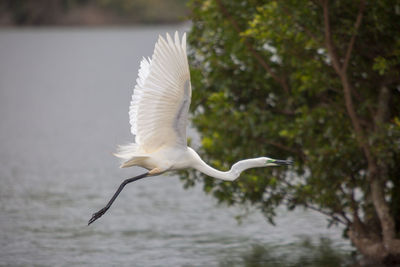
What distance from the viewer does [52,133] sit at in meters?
29.2

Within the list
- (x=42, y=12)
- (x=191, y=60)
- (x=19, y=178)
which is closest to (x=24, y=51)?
(x=42, y=12)

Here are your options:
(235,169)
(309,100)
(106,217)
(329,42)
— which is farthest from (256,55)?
(106,217)

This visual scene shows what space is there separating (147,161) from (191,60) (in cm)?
355

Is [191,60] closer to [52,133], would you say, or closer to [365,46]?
[365,46]

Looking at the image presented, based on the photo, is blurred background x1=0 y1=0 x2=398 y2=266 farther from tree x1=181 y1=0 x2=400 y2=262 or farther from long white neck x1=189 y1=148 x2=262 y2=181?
long white neck x1=189 y1=148 x2=262 y2=181

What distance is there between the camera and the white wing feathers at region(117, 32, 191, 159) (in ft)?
23.6

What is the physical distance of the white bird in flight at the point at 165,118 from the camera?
723 cm

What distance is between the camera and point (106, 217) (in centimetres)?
1584

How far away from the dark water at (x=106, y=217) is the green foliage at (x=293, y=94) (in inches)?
85.4

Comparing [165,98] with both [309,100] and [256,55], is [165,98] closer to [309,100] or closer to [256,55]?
[256,55]

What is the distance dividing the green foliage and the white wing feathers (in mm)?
2286

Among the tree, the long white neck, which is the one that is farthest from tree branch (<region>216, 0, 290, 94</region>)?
the long white neck

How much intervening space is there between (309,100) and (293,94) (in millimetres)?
379

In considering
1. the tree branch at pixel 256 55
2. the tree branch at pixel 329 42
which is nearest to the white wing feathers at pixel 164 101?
the tree branch at pixel 329 42
